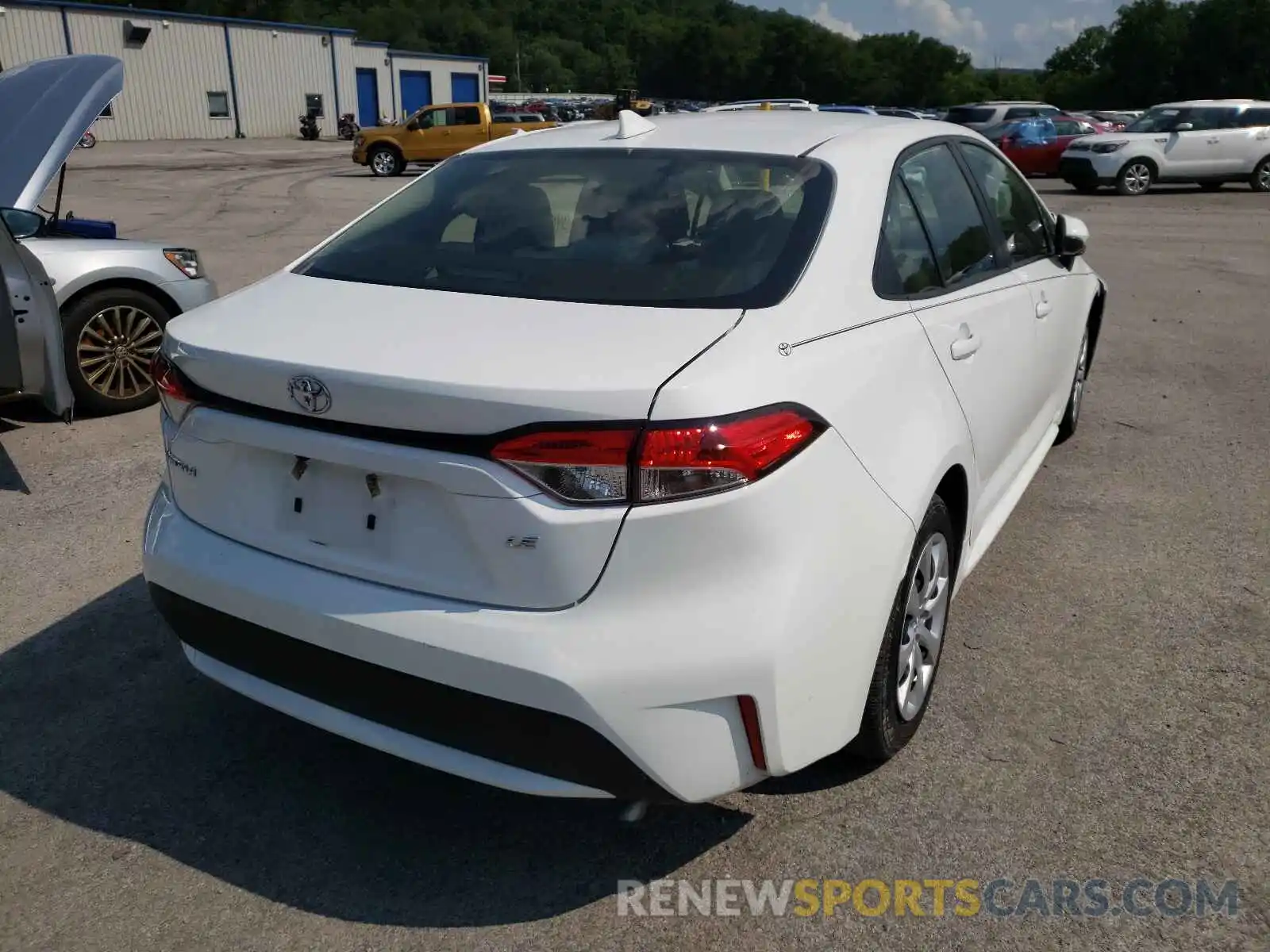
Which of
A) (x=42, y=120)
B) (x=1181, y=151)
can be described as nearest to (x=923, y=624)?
(x=42, y=120)

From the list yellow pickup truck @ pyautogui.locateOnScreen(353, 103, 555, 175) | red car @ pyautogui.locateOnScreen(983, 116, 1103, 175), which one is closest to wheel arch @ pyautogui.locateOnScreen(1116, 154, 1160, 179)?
red car @ pyautogui.locateOnScreen(983, 116, 1103, 175)

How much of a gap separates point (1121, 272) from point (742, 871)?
1088 centimetres

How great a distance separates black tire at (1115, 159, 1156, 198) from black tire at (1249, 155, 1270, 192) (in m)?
2.06

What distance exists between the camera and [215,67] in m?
42.8

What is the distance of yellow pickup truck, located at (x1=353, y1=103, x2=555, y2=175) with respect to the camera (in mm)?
26984

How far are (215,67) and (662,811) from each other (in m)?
46.6

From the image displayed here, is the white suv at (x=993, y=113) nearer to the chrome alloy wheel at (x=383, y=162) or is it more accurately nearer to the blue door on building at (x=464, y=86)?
the chrome alloy wheel at (x=383, y=162)

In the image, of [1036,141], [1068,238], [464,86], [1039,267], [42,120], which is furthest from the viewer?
[464,86]

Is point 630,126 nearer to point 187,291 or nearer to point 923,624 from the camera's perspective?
point 923,624

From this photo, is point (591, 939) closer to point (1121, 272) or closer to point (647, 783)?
point (647, 783)

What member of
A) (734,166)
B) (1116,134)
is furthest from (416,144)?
(734,166)

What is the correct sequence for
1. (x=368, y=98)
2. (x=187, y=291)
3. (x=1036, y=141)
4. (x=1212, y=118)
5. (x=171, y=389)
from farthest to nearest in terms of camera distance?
(x=368, y=98)
(x=1036, y=141)
(x=1212, y=118)
(x=187, y=291)
(x=171, y=389)

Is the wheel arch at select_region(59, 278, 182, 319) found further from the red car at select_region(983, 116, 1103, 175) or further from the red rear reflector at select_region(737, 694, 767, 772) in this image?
the red car at select_region(983, 116, 1103, 175)

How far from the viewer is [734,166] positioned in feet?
9.95
